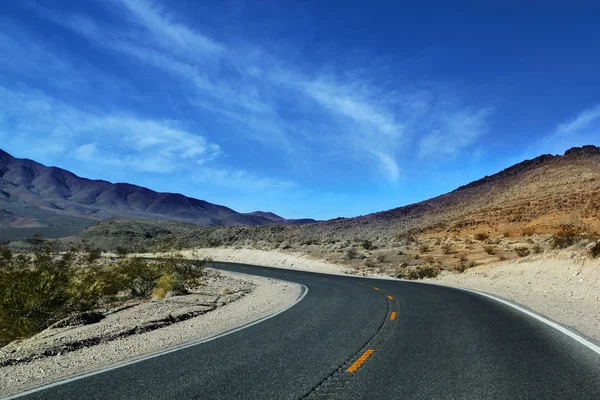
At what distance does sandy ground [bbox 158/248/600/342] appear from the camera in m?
12.6

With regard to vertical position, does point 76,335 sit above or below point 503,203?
below

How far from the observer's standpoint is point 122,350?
9.02 meters

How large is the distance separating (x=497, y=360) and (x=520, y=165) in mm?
85568

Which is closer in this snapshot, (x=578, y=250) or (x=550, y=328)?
(x=550, y=328)

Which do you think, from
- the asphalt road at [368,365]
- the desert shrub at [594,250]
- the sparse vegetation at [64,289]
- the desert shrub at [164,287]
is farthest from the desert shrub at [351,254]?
the asphalt road at [368,365]

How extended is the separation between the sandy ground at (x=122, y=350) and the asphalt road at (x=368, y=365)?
0.72m

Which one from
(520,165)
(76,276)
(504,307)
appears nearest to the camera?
(504,307)

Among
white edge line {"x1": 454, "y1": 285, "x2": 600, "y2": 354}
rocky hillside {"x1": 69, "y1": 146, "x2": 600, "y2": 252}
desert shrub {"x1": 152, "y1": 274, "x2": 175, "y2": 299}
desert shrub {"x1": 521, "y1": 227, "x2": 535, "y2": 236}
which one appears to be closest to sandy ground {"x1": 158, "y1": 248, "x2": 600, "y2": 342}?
white edge line {"x1": 454, "y1": 285, "x2": 600, "y2": 354}

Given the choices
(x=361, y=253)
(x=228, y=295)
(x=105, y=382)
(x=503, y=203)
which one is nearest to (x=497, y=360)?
(x=105, y=382)

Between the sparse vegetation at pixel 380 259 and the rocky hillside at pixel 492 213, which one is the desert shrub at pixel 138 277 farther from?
the rocky hillside at pixel 492 213

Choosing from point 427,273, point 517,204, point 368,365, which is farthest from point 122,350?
point 517,204

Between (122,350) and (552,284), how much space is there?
19.1 metres

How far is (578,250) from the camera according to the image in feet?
74.6

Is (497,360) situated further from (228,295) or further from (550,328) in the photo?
(228,295)
